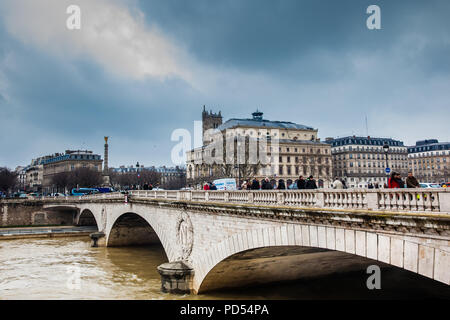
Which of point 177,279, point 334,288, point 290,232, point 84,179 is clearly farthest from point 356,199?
point 84,179

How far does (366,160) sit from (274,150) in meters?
28.0

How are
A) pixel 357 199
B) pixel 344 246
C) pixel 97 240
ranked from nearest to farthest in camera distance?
pixel 357 199
pixel 344 246
pixel 97 240

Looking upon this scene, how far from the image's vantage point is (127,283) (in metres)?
26.1

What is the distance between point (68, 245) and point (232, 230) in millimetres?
33855

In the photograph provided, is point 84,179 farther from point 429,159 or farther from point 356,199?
point 356,199

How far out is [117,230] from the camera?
141 ft

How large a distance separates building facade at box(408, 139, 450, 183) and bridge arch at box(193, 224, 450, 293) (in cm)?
9464

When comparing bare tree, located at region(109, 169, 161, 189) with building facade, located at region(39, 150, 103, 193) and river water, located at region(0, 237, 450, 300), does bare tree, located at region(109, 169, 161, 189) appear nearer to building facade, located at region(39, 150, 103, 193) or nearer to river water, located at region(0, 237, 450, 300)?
building facade, located at region(39, 150, 103, 193)

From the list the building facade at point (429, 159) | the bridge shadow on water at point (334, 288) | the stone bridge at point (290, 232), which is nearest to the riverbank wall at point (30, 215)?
the stone bridge at point (290, 232)

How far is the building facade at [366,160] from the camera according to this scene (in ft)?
369

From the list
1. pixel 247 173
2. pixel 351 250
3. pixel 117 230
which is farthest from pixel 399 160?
pixel 351 250

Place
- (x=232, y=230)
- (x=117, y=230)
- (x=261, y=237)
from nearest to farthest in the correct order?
(x=261, y=237), (x=232, y=230), (x=117, y=230)

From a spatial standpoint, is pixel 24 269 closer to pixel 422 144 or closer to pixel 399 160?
pixel 399 160

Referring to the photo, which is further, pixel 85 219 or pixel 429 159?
pixel 429 159
